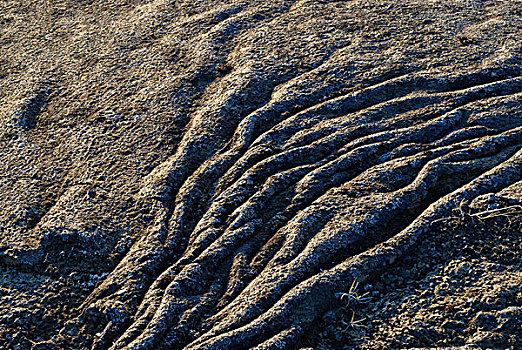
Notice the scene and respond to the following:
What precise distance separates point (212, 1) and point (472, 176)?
11.9 ft

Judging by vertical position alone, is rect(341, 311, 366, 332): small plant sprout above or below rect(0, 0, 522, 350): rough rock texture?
below

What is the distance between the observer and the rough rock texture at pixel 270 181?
3.30 meters

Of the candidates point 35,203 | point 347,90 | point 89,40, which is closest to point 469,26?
point 347,90

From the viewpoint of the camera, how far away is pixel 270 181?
4.00m

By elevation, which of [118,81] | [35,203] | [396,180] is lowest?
[396,180]

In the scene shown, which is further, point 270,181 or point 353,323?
point 270,181

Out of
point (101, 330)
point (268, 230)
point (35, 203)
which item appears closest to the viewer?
point (101, 330)

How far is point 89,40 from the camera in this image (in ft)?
19.0

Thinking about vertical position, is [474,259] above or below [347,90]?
below

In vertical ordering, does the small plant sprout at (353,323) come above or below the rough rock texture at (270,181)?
below

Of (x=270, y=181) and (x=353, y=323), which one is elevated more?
(x=270, y=181)

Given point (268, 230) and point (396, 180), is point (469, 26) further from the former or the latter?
point (268, 230)

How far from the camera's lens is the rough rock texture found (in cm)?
330

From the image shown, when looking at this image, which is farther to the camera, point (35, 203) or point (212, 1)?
point (212, 1)
